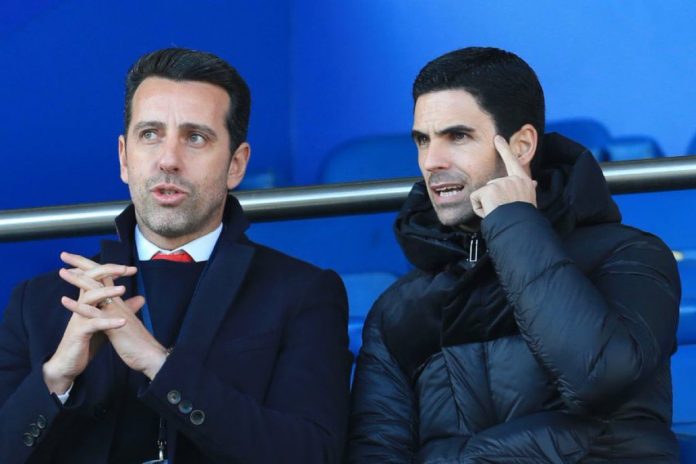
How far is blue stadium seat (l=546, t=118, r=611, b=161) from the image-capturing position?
327 cm

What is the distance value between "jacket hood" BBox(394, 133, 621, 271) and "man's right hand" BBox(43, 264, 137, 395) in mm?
548

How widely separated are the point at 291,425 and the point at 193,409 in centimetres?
18

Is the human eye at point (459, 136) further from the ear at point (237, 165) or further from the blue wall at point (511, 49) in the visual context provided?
the blue wall at point (511, 49)

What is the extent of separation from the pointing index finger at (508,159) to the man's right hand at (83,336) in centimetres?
69

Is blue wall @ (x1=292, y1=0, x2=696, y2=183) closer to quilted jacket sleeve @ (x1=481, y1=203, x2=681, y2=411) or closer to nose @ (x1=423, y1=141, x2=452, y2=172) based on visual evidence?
nose @ (x1=423, y1=141, x2=452, y2=172)

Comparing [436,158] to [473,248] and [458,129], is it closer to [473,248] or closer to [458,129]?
[458,129]

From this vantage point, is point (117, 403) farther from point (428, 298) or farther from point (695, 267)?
point (695, 267)

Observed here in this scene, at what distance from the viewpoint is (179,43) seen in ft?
11.2

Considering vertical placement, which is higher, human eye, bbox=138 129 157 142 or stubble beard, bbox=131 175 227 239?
human eye, bbox=138 129 157 142

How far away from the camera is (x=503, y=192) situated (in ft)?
7.59

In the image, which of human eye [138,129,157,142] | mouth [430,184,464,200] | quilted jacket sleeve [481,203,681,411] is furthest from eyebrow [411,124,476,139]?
human eye [138,129,157,142]

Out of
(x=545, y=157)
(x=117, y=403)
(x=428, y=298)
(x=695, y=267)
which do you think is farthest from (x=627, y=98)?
(x=117, y=403)

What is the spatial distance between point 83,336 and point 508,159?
2.66ft

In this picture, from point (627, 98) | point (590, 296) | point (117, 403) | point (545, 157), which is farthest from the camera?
point (627, 98)
